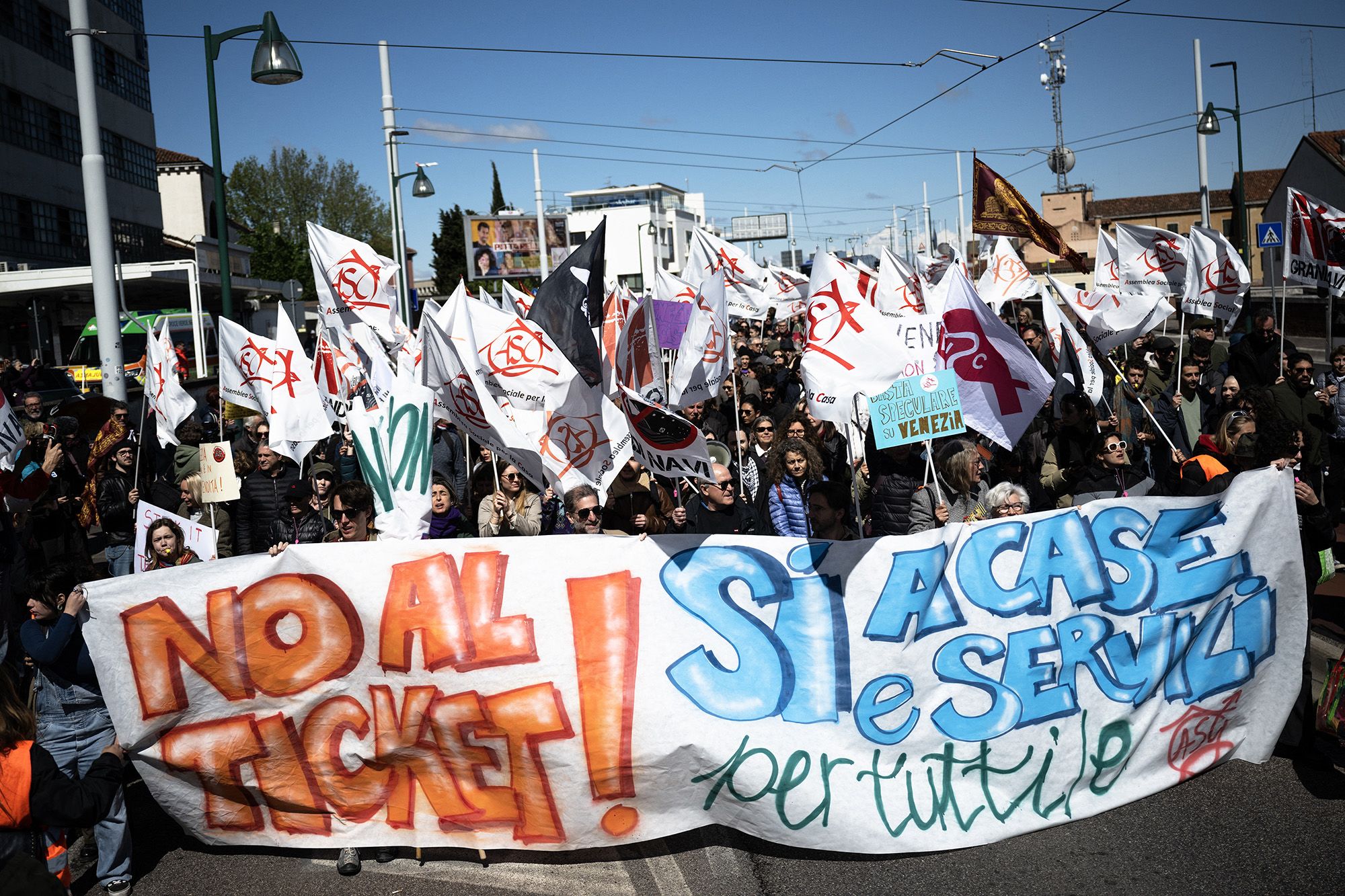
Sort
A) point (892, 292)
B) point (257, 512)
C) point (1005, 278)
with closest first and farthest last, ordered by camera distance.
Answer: point (257, 512), point (892, 292), point (1005, 278)

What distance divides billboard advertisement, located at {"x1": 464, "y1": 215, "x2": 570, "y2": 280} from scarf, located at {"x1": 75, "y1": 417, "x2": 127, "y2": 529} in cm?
5473

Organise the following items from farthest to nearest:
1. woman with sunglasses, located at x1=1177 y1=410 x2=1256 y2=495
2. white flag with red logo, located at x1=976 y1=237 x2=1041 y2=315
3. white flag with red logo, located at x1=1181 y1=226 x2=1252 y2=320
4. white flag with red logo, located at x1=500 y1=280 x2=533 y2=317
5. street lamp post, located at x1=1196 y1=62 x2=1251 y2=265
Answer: street lamp post, located at x1=1196 y1=62 x2=1251 y2=265
white flag with red logo, located at x1=976 y1=237 x2=1041 y2=315
white flag with red logo, located at x1=500 y1=280 x2=533 y2=317
white flag with red logo, located at x1=1181 y1=226 x2=1252 y2=320
woman with sunglasses, located at x1=1177 y1=410 x2=1256 y2=495

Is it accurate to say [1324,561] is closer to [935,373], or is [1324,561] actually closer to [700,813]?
[935,373]

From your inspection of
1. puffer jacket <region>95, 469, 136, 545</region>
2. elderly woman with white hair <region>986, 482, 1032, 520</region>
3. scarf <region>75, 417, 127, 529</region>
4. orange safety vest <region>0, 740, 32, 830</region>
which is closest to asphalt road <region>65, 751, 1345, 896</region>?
orange safety vest <region>0, 740, 32, 830</region>

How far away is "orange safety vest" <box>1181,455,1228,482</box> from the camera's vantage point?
19.2ft

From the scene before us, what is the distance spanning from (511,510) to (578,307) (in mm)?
2218

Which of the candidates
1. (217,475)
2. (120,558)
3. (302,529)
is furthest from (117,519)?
(302,529)

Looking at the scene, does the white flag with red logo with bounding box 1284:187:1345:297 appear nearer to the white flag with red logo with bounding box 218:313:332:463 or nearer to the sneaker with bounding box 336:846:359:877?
the white flag with red logo with bounding box 218:313:332:463

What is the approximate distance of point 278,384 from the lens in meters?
8.64

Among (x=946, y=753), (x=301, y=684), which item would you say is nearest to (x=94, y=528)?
(x=301, y=684)

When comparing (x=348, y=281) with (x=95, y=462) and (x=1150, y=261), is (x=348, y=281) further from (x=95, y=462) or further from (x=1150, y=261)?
(x=1150, y=261)

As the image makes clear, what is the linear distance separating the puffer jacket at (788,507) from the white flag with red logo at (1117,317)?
326 cm

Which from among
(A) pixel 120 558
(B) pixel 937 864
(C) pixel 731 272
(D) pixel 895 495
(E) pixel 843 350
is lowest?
(B) pixel 937 864

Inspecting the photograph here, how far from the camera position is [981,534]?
4629 millimetres
